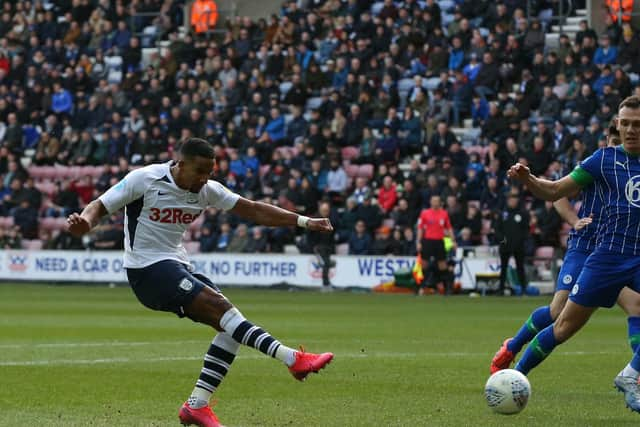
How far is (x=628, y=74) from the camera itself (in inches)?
1201

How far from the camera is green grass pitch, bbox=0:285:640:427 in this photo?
9656 mm

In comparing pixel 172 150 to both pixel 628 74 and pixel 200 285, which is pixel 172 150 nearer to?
pixel 628 74

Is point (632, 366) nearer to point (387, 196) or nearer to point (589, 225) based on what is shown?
point (589, 225)

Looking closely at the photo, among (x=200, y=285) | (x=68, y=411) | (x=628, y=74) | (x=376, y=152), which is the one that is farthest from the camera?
(x=376, y=152)

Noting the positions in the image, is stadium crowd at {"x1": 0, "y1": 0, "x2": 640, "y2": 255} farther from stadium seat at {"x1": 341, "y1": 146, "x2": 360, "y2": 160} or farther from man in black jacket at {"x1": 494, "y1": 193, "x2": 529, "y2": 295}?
man in black jacket at {"x1": 494, "y1": 193, "x2": 529, "y2": 295}

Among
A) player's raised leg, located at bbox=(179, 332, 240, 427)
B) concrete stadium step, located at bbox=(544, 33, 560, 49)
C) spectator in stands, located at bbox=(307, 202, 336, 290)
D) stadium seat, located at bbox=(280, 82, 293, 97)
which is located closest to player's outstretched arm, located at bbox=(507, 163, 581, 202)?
player's raised leg, located at bbox=(179, 332, 240, 427)

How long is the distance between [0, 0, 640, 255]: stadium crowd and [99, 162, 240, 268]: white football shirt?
66.8 feet

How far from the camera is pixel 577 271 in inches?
433

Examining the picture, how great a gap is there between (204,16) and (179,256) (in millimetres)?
31820

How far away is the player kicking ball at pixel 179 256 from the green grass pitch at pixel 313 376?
439 millimetres

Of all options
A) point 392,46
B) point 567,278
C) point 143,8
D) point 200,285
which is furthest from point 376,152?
point 200,285

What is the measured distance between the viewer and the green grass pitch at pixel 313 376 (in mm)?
9656

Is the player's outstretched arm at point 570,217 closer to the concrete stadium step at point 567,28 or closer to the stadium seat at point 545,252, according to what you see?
the stadium seat at point 545,252

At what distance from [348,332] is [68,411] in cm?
871
